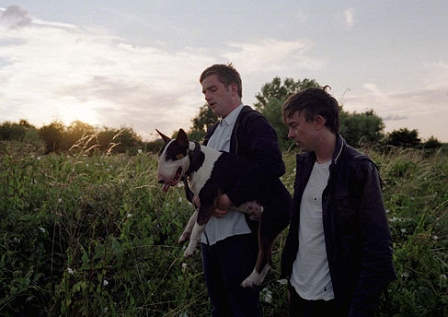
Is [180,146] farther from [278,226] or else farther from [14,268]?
[14,268]

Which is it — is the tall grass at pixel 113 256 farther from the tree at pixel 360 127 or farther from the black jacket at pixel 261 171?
the tree at pixel 360 127

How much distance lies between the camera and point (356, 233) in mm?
2402

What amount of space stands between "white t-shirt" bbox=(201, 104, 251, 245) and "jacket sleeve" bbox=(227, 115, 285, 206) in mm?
162

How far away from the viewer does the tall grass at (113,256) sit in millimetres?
4094

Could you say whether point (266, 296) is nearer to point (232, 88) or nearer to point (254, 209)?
point (254, 209)

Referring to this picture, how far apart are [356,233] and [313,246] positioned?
28 cm

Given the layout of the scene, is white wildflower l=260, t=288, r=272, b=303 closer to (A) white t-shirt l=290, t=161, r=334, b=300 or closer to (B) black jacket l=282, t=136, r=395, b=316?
(A) white t-shirt l=290, t=161, r=334, b=300

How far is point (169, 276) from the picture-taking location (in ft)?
15.5

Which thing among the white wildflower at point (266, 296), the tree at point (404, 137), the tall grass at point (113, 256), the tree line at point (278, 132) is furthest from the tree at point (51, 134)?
the tree at point (404, 137)

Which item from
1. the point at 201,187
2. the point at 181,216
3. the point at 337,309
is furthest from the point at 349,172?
the point at 181,216

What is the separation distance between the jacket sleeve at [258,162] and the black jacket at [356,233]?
0.52 metres

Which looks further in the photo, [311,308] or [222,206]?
[222,206]

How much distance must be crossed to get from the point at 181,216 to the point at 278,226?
9.01 ft

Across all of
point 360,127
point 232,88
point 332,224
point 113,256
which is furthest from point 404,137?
point 332,224
